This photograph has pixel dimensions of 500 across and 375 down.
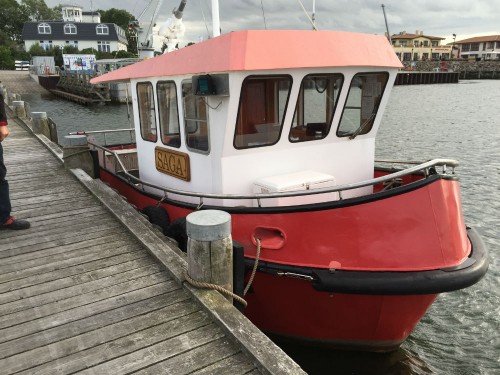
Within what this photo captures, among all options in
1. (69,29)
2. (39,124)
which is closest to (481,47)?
(69,29)

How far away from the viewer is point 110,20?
9925cm

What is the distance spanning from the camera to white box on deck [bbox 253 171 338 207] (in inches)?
177

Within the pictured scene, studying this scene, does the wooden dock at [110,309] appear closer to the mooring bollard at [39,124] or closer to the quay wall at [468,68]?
the mooring bollard at [39,124]

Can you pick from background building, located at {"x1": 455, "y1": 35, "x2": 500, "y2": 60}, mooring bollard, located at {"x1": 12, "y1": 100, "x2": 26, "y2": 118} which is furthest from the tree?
mooring bollard, located at {"x1": 12, "y1": 100, "x2": 26, "y2": 118}

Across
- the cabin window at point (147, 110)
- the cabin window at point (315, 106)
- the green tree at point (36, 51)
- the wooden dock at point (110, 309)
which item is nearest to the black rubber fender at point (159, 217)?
the wooden dock at point (110, 309)

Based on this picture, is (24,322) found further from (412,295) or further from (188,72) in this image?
(412,295)

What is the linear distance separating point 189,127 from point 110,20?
10596 cm

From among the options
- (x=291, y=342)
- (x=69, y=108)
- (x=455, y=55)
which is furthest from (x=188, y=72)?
(x=455, y=55)

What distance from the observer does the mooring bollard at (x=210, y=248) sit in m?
3.32

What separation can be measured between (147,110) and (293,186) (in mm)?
2636

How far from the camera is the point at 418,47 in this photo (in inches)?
4176

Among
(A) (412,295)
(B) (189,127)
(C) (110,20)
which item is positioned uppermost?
(C) (110,20)

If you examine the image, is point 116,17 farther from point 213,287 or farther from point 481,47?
point 213,287

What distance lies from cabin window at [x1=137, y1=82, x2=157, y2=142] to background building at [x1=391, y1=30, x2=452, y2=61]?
104m
